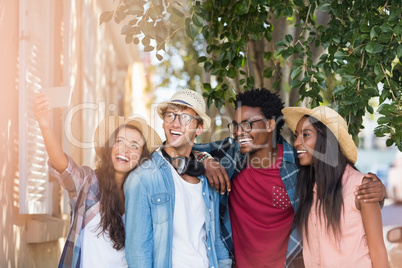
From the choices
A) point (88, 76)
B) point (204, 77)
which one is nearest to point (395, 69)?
point (204, 77)

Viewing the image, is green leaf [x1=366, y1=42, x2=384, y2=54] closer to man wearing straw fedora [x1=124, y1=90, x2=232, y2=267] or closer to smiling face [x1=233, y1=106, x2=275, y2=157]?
smiling face [x1=233, y1=106, x2=275, y2=157]

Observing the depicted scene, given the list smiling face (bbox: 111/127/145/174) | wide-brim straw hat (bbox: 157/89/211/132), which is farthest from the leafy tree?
smiling face (bbox: 111/127/145/174)

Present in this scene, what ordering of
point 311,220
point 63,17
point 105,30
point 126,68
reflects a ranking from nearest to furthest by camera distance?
point 311,220, point 63,17, point 105,30, point 126,68

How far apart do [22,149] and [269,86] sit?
8.10 ft

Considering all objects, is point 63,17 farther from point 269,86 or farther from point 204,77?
point 269,86

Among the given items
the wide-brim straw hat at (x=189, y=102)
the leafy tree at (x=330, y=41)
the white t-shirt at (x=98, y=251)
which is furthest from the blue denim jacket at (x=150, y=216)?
the leafy tree at (x=330, y=41)

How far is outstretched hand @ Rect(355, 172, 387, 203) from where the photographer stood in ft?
9.87

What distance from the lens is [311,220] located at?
331 centimetres

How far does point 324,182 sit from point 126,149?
1.31 meters

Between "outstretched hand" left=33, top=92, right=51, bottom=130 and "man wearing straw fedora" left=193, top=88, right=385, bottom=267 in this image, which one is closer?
"outstretched hand" left=33, top=92, right=51, bottom=130

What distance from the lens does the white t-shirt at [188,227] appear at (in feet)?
9.91

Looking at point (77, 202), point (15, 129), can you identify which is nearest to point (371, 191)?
point (77, 202)

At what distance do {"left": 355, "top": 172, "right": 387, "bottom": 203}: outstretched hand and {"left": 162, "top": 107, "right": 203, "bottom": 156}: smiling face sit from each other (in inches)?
44.6

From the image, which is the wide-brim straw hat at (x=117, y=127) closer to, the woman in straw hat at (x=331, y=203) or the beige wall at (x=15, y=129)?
the beige wall at (x=15, y=129)
